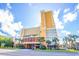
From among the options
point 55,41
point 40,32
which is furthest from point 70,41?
point 40,32

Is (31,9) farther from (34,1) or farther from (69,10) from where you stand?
(69,10)

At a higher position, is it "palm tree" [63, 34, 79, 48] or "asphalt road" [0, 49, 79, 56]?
"palm tree" [63, 34, 79, 48]

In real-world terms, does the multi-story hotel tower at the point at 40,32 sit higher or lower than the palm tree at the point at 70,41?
higher

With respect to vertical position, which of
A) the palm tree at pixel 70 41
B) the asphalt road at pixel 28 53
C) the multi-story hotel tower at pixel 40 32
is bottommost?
the asphalt road at pixel 28 53

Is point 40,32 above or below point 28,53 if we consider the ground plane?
above

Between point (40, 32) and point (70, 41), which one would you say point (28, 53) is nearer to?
point (40, 32)

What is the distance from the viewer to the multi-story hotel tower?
180 centimetres

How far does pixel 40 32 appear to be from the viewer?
1802mm

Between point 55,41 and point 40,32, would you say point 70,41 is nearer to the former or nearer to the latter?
point 55,41

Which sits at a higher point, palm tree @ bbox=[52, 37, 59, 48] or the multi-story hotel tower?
the multi-story hotel tower

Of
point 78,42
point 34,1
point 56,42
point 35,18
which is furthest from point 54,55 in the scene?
point 34,1

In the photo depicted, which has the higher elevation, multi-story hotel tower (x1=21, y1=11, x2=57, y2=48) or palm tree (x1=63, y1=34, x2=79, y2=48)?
multi-story hotel tower (x1=21, y1=11, x2=57, y2=48)

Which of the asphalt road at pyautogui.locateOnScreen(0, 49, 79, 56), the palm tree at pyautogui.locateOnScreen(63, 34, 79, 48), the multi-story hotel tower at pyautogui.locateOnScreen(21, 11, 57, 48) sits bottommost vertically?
the asphalt road at pyautogui.locateOnScreen(0, 49, 79, 56)

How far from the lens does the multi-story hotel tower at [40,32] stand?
1796mm
